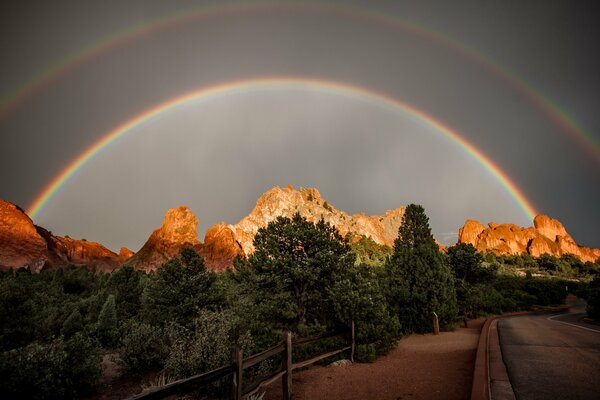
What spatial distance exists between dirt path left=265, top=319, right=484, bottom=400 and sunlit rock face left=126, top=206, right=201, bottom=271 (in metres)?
133

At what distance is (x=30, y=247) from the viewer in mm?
140625

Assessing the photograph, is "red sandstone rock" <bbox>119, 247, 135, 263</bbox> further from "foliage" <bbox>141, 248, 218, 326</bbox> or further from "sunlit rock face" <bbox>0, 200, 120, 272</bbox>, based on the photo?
"foliage" <bbox>141, 248, 218, 326</bbox>

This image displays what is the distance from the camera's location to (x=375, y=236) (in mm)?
158750

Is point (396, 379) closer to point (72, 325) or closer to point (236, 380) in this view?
point (236, 380)

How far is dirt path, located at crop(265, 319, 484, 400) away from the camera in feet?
27.1

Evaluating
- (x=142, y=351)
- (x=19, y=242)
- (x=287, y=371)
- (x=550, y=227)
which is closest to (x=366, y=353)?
(x=287, y=371)

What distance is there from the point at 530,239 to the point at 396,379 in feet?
695

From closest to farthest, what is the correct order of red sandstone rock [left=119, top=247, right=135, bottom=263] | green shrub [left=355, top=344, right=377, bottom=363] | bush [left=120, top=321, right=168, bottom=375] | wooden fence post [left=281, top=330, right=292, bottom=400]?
wooden fence post [left=281, top=330, right=292, bottom=400] < green shrub [left=355, top=344, right=377, bottom=363] < bush [left=120, top=321, right=168, bottom=375] < red sandstone rock [left=119, top=247, right=135, bottom=263]

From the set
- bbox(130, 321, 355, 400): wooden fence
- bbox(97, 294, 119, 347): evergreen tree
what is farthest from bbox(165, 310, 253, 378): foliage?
bbox(97, 294, 119, 347): evergreen tree

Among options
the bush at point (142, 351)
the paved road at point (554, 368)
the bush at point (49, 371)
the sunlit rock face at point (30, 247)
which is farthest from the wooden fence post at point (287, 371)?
the sunlit rock face at point (30, 247)

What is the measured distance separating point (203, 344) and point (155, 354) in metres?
9.35

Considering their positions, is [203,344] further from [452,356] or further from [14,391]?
[452,356]

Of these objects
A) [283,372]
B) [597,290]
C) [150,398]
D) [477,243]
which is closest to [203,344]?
[283,372]

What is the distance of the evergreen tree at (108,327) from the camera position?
29625mm
